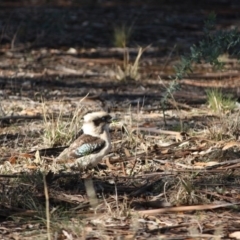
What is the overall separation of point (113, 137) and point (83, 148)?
1199mm

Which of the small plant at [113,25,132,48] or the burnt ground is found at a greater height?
→ the small plant at [113,25,132,48]

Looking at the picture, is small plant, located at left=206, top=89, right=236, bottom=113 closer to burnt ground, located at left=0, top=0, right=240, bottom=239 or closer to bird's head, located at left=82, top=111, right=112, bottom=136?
burnt ground, located at left=0, top=0, right=240, bottom=239

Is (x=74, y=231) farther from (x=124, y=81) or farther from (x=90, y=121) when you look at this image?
(x=124, y=81)

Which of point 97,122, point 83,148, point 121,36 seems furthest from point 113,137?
point 121,36

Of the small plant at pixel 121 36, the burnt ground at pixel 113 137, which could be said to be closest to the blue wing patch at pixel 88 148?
the burnt ground at pixel 113 137

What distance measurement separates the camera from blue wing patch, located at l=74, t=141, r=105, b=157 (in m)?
7.25

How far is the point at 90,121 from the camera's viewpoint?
24.8 ft

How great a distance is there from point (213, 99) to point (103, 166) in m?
2.38

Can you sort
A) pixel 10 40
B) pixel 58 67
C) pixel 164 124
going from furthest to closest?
pixel 10 40 < pixel 58 67 < pixel 164 124

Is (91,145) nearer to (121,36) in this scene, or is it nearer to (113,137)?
(113,137)

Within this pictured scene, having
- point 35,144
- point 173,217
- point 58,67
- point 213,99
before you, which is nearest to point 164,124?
point 213,99

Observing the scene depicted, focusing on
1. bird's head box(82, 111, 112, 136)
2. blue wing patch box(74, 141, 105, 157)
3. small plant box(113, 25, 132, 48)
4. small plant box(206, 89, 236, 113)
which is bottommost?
blue wing patch box(74, 141, 105, 157)

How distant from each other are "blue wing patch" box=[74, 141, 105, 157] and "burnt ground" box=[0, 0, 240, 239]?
16cm

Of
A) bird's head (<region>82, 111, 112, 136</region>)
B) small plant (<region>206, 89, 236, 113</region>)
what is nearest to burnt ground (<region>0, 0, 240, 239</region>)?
small plant (<region>206, 89, 236, 113</region>)
